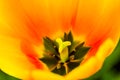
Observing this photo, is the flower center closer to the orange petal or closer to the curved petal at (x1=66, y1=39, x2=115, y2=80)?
the orange petal

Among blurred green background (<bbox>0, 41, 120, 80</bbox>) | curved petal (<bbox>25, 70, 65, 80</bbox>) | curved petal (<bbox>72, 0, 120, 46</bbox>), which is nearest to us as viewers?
curved petal (<bbox>25, 70, 65, 80</bbox>)

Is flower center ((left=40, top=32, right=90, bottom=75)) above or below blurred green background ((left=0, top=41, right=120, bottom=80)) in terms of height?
above

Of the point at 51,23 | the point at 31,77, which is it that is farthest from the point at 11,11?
the point at 31,77

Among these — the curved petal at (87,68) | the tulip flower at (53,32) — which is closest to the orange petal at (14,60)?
the tulip flower at (53,32)

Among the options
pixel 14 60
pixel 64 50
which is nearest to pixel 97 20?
pixel 64 50

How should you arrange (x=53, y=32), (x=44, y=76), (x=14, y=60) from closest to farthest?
(x=44, y=76), (x=14, y=60), (x=53, y=32)

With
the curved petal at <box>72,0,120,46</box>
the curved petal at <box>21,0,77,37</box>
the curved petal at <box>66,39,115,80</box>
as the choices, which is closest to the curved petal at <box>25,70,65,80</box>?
the curved petal at <box>66,39,115,80</box>

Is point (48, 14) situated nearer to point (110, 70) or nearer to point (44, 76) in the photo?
point (110, 70)
